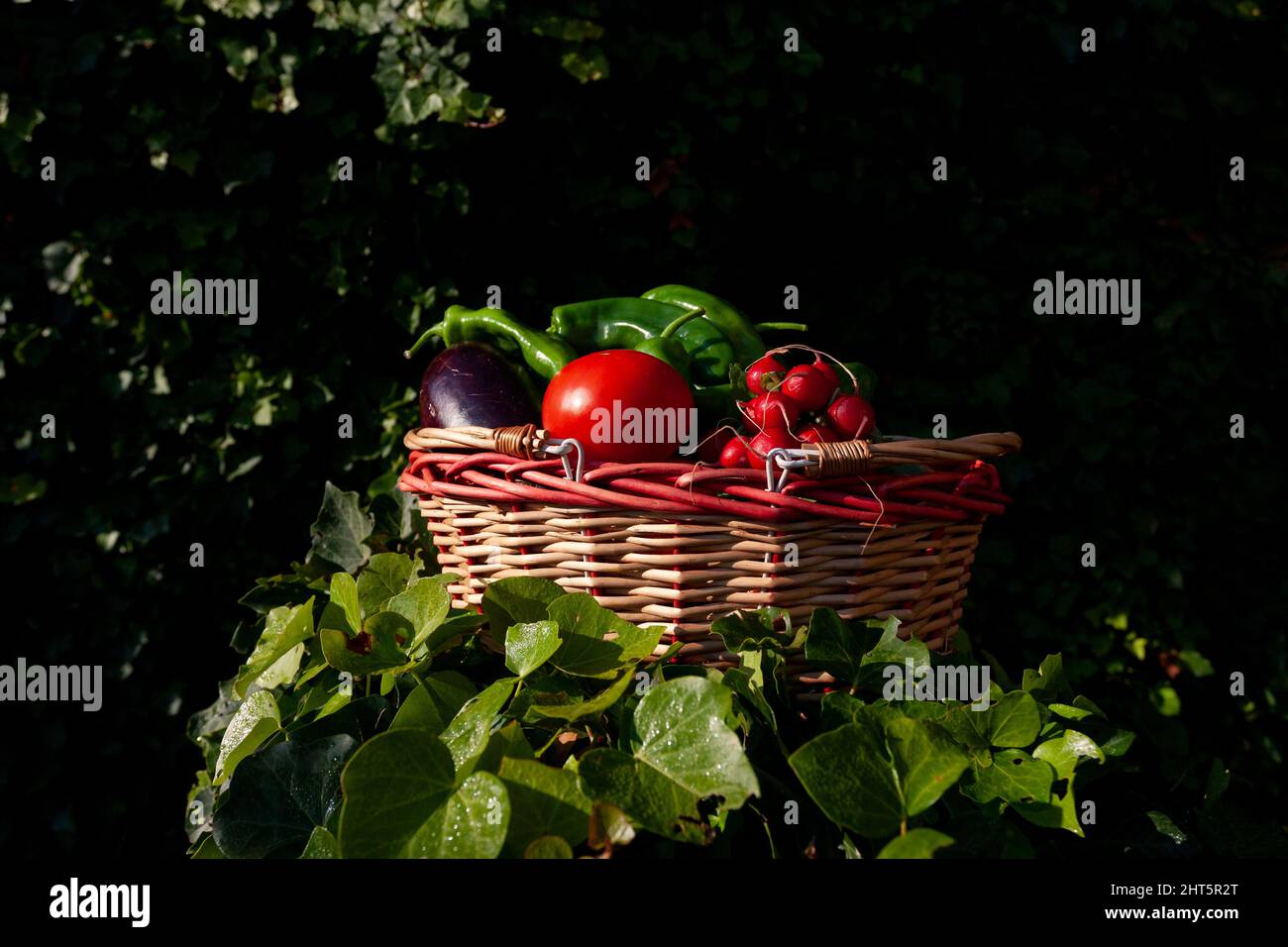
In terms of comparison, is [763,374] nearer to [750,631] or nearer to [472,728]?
[750,631]

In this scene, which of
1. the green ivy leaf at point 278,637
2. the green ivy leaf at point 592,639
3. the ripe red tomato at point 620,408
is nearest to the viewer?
the green ivy leaf at point 592,639

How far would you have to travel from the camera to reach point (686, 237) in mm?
1872

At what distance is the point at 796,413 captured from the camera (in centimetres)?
101

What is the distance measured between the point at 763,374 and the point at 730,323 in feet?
0.95

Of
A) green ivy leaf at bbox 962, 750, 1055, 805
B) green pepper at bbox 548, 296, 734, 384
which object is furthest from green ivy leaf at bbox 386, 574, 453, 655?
green pepper at bbox 548, 296, 734, 384

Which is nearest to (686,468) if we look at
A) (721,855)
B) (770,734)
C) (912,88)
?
(770,734)

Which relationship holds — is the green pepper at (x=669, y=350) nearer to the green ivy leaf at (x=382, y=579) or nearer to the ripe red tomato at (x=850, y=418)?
the ripe red tomato at (x=850, y=418)

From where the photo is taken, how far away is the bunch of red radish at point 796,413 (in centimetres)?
99

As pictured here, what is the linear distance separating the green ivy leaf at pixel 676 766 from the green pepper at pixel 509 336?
71 centimetres

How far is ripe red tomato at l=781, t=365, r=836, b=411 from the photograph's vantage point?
1.03 meters

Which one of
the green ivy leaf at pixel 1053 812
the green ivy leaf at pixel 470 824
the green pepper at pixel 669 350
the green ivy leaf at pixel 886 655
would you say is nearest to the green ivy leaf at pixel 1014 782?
the green ivy leaf at pixel 1053 812

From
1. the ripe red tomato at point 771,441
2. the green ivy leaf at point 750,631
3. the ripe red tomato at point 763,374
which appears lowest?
the green ivy leaf at point 750,631
